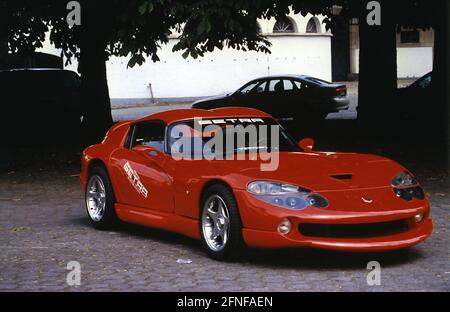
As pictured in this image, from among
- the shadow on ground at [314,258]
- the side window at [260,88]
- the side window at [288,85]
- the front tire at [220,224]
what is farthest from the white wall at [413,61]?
the front tire at [220,224]

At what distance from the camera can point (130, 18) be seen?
15.5 metres

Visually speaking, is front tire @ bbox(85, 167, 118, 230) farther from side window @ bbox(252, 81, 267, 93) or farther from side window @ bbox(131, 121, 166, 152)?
side window @ bbox(252, 81, 267, 93)

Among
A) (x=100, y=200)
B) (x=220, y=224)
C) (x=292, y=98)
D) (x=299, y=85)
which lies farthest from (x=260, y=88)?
(x=220, y=224)

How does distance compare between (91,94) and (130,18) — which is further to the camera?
(91,94)

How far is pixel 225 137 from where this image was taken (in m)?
9.62

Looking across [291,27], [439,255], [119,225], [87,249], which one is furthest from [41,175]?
[291,27]

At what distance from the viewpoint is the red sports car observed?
27.4 ft

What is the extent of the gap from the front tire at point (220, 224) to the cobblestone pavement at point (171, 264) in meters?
0.13

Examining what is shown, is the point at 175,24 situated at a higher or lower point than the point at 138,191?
higher

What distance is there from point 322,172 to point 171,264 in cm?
159

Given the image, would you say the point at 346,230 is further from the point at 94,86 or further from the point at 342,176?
the point at 94,86
